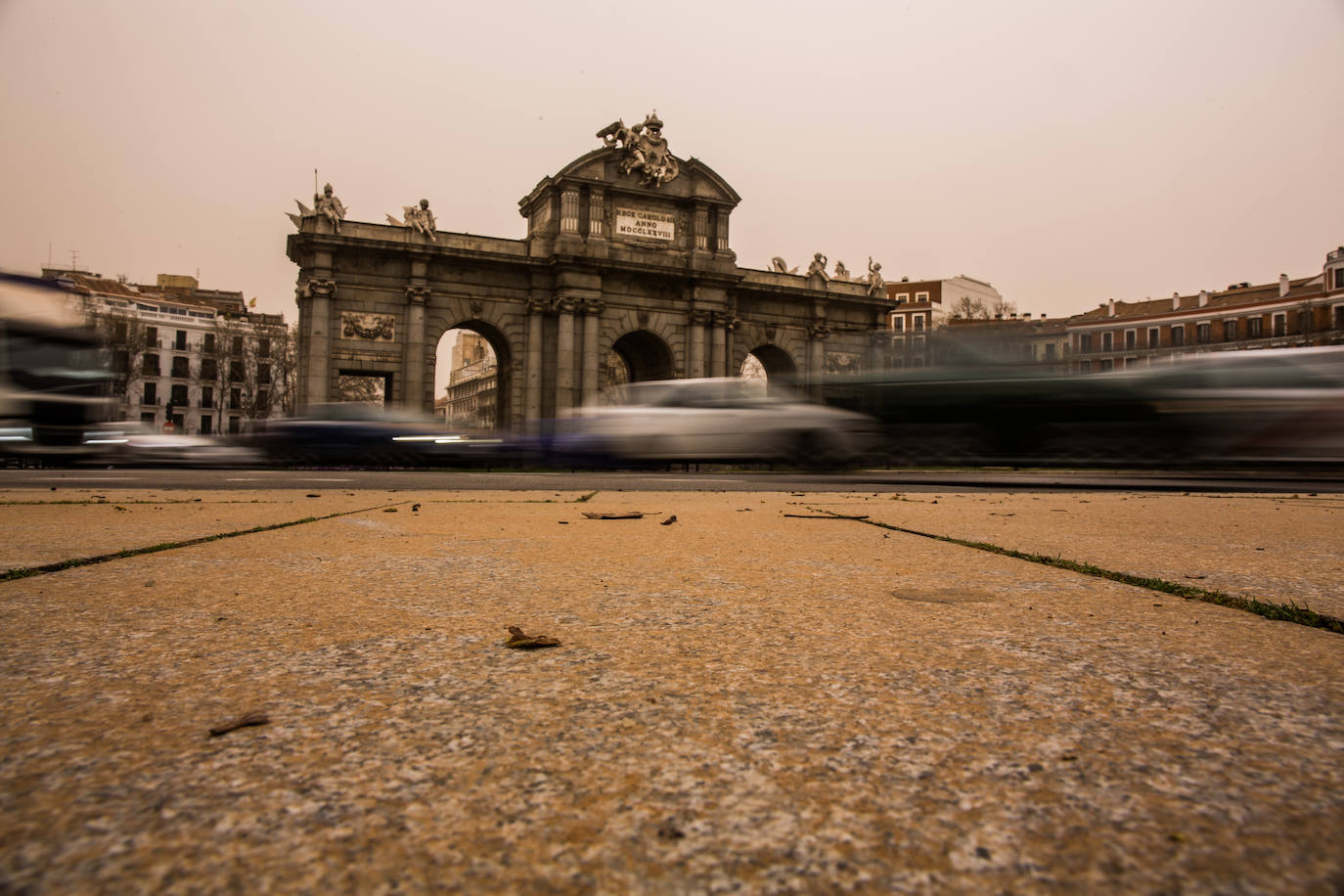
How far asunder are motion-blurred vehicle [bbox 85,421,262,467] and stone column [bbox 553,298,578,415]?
546 inches

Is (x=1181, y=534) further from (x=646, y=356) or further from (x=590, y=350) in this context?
(x=646, y=356)

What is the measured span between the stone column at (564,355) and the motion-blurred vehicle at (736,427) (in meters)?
18.1

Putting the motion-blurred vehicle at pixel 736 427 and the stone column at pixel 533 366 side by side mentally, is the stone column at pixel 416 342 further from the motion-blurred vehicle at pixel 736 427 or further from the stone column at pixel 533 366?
the motion-blurred vehicle at pixel 736 427

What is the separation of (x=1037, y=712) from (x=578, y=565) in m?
1.45

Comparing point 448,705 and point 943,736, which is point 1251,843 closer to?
point 943,736

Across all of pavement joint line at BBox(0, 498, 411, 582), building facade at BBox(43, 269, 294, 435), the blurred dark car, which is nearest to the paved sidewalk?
pavement joint line at BBox(0, 498, 411, 582)

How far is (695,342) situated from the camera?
32.0m

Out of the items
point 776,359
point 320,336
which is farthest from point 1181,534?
point 776,359

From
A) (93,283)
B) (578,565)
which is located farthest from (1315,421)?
(93,283)

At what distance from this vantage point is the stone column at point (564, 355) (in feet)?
97.6

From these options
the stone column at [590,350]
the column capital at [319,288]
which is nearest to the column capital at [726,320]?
the stone column at [590,350]

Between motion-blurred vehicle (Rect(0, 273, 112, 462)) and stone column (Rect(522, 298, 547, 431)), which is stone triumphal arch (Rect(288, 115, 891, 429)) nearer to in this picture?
stone column (Rect(522, 298, 547, 431))

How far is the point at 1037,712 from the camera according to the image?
946 mm

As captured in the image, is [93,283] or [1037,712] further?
[93,283]
